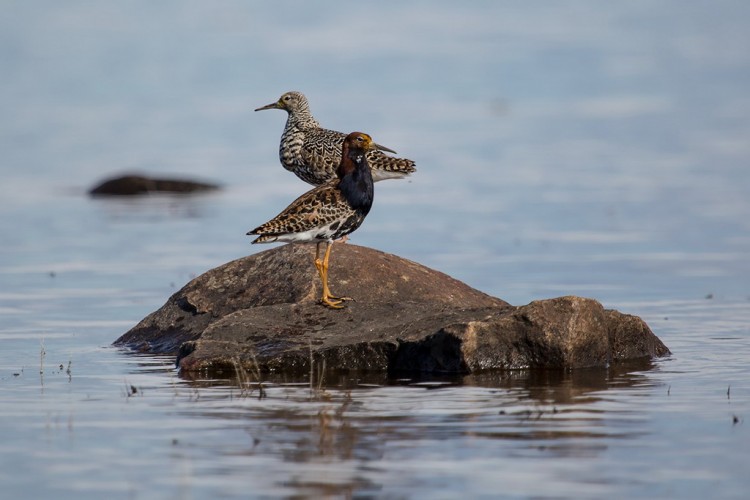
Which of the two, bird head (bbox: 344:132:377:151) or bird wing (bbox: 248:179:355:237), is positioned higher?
bird head (bbox: 344:132:377:151)

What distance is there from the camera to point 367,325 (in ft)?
49.4

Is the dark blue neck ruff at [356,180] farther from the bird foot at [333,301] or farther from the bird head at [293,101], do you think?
the bird head at [293,101]

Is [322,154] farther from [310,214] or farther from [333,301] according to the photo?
[333,301]

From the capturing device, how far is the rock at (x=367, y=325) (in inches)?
562

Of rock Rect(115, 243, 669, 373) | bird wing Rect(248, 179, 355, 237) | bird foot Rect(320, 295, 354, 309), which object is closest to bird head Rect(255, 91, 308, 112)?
rock Rect(115, 243, 669, 373)

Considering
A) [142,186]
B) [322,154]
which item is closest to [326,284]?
[322,154]

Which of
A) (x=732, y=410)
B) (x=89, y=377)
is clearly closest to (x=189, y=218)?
(x=89, y=377)

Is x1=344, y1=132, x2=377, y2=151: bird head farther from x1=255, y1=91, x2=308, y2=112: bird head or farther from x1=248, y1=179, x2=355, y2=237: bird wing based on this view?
x1=255, y1=91, x2=308, y2=112: bird head

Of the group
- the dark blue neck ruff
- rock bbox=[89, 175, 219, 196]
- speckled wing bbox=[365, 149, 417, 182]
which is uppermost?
rock bbox=[89, 175, 219, 196]

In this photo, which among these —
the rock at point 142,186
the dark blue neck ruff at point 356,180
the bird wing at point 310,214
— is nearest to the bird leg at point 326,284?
the bird wing at point 310,214

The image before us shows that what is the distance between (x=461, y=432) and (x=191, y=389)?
3.16m

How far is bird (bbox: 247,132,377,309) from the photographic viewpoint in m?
15.7

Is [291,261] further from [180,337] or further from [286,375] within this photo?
[286,375]

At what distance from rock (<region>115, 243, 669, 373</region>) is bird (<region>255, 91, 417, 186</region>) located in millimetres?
2560
